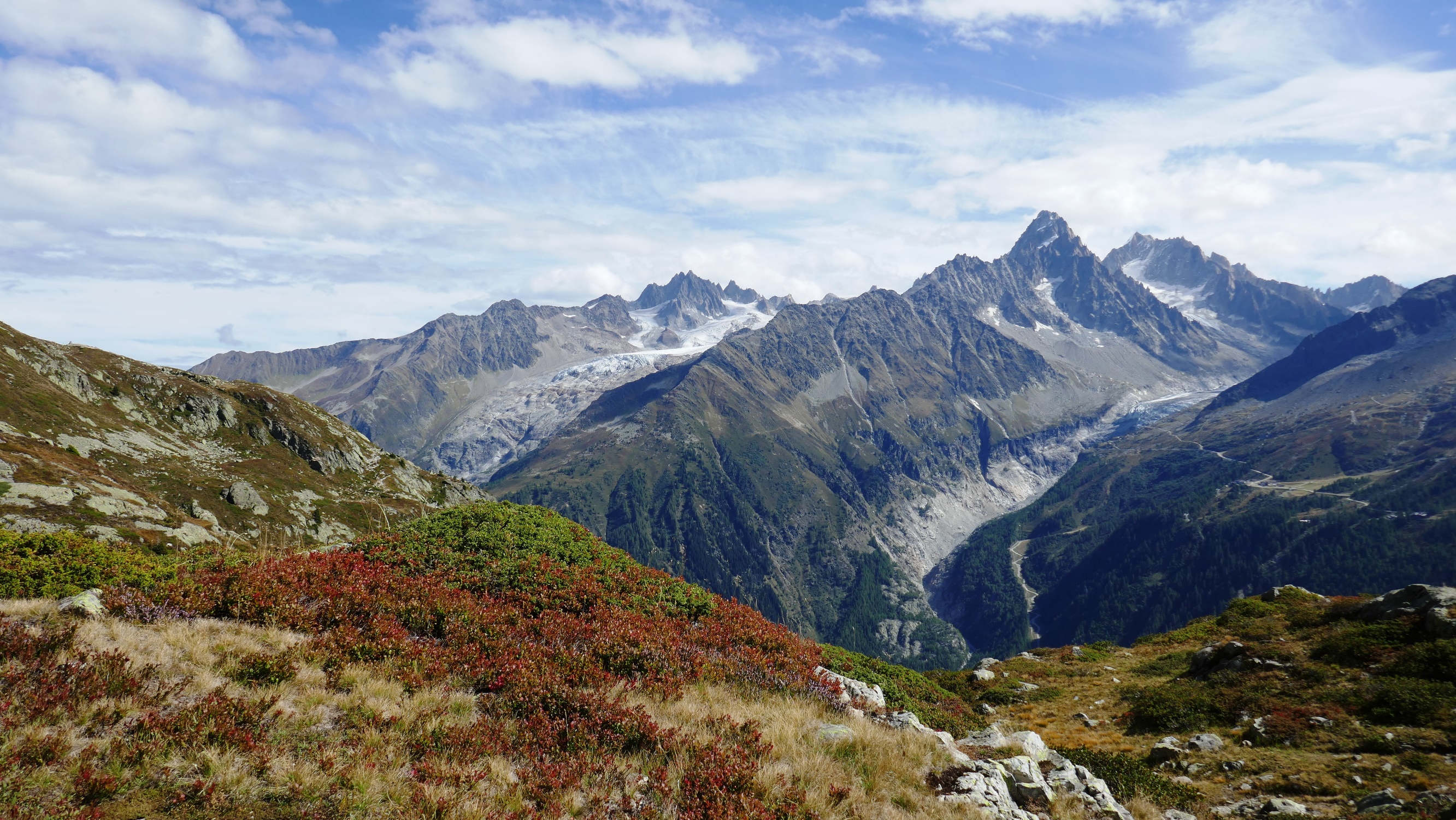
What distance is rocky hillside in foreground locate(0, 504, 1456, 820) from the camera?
8.17 meters

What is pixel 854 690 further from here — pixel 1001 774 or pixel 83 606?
pixel 83 606

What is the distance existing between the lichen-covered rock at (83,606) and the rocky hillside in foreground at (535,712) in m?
0.06

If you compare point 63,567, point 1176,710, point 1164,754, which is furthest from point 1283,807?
point 63,567

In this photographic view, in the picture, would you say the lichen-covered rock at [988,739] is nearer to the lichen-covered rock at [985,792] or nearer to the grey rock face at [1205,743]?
the lichen-covered rock at [985,792]

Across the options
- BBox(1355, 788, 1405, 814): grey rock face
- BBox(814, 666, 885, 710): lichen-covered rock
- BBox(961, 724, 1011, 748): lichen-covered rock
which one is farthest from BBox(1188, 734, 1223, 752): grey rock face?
BBox(814, 666, 885, 710): lichen-covered rock

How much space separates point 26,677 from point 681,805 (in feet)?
31.9

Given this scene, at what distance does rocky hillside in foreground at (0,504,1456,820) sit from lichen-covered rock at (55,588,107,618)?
0.06 m

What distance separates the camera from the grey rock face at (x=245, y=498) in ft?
272

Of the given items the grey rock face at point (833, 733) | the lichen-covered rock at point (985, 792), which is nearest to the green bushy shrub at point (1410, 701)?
the lichen-covered rock at point (985, 792)

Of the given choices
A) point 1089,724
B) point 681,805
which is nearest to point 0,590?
point 681,805

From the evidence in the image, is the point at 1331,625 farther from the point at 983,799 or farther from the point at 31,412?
the point at 31,412

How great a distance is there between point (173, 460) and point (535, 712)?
109 metres

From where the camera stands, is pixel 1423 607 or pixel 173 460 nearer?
pixel 1423 607

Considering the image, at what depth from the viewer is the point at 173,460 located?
87438 mm
